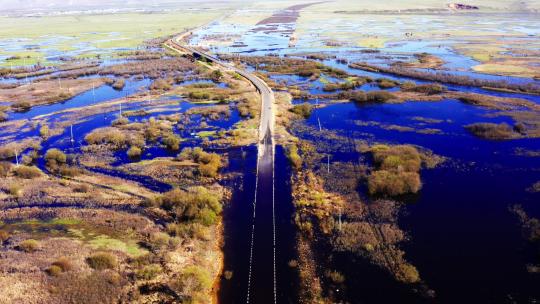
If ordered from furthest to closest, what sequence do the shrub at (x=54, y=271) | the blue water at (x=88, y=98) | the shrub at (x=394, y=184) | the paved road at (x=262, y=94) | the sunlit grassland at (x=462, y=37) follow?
the sunlit grassland at (x=462, y=37) → the blue water at (x=88, y=98) → the paved road at (x=262, y=94) → the shrub at (x=394, y=184) → the shrub at (x=54, y=271)

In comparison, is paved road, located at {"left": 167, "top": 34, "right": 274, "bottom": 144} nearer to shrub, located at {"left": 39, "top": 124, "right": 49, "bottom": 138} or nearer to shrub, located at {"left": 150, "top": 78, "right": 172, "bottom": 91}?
shrub, located at {"left": 150, "top": 78, "right": 172, "bottom": 91}

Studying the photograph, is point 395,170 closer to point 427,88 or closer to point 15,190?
point 15,190

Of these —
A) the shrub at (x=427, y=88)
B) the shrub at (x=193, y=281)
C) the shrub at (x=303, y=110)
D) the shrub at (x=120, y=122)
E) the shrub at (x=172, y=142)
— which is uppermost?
the shrub at (x=427, y=88)

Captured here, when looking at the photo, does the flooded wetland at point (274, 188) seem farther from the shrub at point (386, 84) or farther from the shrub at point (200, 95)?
the shrub at point (200, 95)

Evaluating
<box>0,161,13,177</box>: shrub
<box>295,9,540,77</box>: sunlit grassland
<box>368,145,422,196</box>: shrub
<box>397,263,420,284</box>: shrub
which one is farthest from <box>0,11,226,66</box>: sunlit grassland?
<box>397,263,420,284</box>: shrub

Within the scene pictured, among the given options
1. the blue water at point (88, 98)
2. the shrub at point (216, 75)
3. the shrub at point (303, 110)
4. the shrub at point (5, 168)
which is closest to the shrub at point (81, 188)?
the shrub at point (5, 168)

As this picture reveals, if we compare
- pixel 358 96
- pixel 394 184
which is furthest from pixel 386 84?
pixel 394 184

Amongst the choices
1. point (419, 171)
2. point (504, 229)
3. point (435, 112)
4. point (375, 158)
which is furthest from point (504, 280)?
→ point (435, 112)
